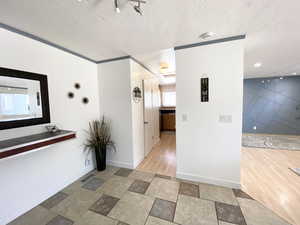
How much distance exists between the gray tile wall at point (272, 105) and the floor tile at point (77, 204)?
246 inches

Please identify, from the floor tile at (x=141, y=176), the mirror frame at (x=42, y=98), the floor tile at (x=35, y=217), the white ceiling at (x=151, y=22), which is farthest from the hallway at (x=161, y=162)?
the white ceiling at (x=151, y=22)

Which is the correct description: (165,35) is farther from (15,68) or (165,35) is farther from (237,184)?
(237,184)

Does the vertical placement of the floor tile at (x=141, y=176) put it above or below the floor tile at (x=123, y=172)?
below

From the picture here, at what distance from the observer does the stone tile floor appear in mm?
1467

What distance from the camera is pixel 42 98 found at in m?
1.82

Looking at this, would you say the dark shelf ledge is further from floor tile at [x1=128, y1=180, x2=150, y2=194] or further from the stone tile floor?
floor tile at [x1=128, y1=180, x2=150, y2=194]

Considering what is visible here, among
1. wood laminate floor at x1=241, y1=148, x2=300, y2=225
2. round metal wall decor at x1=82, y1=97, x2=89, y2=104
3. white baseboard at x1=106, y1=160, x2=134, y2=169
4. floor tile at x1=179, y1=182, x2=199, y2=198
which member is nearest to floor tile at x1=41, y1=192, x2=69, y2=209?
white baseboard at x1=106, y1=160, x2=134, y2=169

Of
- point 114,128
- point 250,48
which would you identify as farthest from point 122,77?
point 250,48

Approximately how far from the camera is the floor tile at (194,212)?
4.76 feet

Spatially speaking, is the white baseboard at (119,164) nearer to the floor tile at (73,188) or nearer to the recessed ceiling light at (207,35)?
the floor tile at (73,188)

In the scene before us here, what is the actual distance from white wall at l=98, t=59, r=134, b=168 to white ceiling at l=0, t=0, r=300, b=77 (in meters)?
0.50

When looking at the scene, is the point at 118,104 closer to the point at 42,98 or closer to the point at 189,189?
the point at 42,98

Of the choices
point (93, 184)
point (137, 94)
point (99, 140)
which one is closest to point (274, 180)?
point (137, 94)

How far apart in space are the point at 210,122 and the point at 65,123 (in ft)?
8.13
